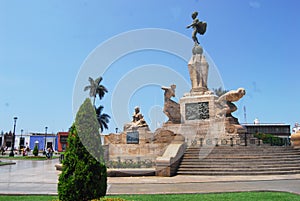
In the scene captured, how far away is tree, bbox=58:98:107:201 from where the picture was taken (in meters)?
5.25

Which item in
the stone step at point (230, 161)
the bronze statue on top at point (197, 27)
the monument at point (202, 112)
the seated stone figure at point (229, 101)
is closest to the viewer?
the stone step at point (230, 161)

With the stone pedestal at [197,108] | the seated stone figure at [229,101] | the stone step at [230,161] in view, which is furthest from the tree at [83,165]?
the seated stone figure at [229,101]

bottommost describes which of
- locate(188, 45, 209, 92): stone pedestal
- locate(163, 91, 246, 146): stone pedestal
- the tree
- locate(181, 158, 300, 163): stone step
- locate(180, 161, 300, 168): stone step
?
locate(180, 161, 300, 168): stone step

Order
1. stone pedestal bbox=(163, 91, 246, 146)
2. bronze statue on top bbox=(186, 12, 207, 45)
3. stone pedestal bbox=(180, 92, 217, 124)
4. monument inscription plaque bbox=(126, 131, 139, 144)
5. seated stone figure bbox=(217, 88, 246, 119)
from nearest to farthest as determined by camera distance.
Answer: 1. monument inscription plaque bbox=(126, 131, 139, 144)
2. stone pedestal bbox=(163, 91, 246, 146)
3. seated stone figure bbox=(217, 88, 246, 119)
4. stone pedestal bbox=(180, 92, 217, 124)
5. bronze statue on top bbox=(186, 12, 207, 45)

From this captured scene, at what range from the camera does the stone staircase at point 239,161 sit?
13.2m

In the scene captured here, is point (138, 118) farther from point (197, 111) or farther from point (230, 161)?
point (230, 161)

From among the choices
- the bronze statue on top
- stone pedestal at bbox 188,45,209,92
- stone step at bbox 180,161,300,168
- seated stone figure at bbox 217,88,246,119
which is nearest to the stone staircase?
stone step at bbox 180,161,300,168

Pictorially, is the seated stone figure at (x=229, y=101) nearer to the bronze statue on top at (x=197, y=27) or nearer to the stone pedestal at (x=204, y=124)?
the stone pedestal at (x=204, y=124)

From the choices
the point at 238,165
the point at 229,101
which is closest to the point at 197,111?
the point at 229,101

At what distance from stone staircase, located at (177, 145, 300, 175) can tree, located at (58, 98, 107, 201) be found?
8.55 m

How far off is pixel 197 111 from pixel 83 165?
16.1 metres

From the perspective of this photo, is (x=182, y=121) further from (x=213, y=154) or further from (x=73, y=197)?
(x=73, y=197)

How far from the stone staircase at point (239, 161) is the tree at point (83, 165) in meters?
8.55

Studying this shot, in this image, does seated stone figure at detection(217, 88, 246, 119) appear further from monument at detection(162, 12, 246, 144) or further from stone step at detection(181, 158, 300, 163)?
stone step at detection(181, 158, 300, 163)
